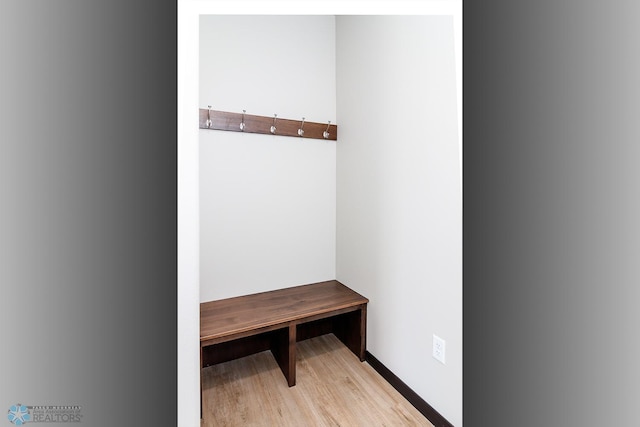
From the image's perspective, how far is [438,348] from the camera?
142 cm

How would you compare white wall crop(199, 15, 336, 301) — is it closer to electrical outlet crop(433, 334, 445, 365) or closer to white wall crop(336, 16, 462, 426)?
white wall crop(336, 16, 462, 426)

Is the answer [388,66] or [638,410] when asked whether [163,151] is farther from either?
[388,66]

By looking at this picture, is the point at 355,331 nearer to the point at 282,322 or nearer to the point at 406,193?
the point at 282,322

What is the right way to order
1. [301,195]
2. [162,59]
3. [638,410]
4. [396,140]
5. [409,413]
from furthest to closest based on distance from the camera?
[301,195], [396,140], [409,413], [162,59], [638,410]

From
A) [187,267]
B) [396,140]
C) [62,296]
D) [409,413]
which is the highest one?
[396,140]

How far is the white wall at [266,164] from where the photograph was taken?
6.39 ft

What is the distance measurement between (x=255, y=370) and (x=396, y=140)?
60.5 inches

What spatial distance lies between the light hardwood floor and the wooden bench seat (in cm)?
8

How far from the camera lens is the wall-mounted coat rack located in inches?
75.0

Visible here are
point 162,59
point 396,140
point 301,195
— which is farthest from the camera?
point 301,195

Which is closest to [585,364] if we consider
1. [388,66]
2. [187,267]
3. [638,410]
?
[638,410]

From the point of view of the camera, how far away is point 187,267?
0.91 metres

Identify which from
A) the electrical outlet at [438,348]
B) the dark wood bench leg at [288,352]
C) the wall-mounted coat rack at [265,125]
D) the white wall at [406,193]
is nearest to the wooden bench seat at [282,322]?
the dark wood bench leg at [288,352]

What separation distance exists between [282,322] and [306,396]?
389 millimetres
